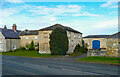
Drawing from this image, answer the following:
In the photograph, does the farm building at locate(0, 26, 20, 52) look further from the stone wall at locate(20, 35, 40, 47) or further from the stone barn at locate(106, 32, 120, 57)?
the stone barn at locate(106, 32, 120, 57)

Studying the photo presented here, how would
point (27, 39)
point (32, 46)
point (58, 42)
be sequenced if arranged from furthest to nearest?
point (27, 39), point (32, 46), point (58, 42)

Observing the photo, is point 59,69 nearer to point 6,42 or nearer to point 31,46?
point 31,46

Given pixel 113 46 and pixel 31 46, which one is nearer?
pixel 113 46

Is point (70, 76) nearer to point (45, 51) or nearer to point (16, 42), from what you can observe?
point (45, 51)

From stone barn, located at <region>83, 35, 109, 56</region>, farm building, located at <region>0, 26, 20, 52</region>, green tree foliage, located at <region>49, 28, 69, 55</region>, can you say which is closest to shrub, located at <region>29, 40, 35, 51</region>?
farm building, located at <region>0, 26, 20, 52</region>

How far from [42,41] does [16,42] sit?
51.9 ft

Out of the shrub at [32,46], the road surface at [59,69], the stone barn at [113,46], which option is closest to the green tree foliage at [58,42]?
the stone barn at [113,46]

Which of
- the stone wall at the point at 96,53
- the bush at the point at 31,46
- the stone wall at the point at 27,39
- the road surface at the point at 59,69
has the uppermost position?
the stone wall at the point at 27,39

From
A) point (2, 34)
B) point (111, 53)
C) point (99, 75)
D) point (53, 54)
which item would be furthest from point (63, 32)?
point (2, 34)

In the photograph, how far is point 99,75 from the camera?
9758 mm

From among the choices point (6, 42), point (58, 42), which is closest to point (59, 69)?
point (58, 42)

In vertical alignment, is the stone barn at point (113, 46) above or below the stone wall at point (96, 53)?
above

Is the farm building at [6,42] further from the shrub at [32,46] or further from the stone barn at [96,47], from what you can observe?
the stone barn at [96,47]

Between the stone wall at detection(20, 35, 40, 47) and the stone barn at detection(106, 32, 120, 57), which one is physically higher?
the stone wall at detection(20, 35, 40, 47)
